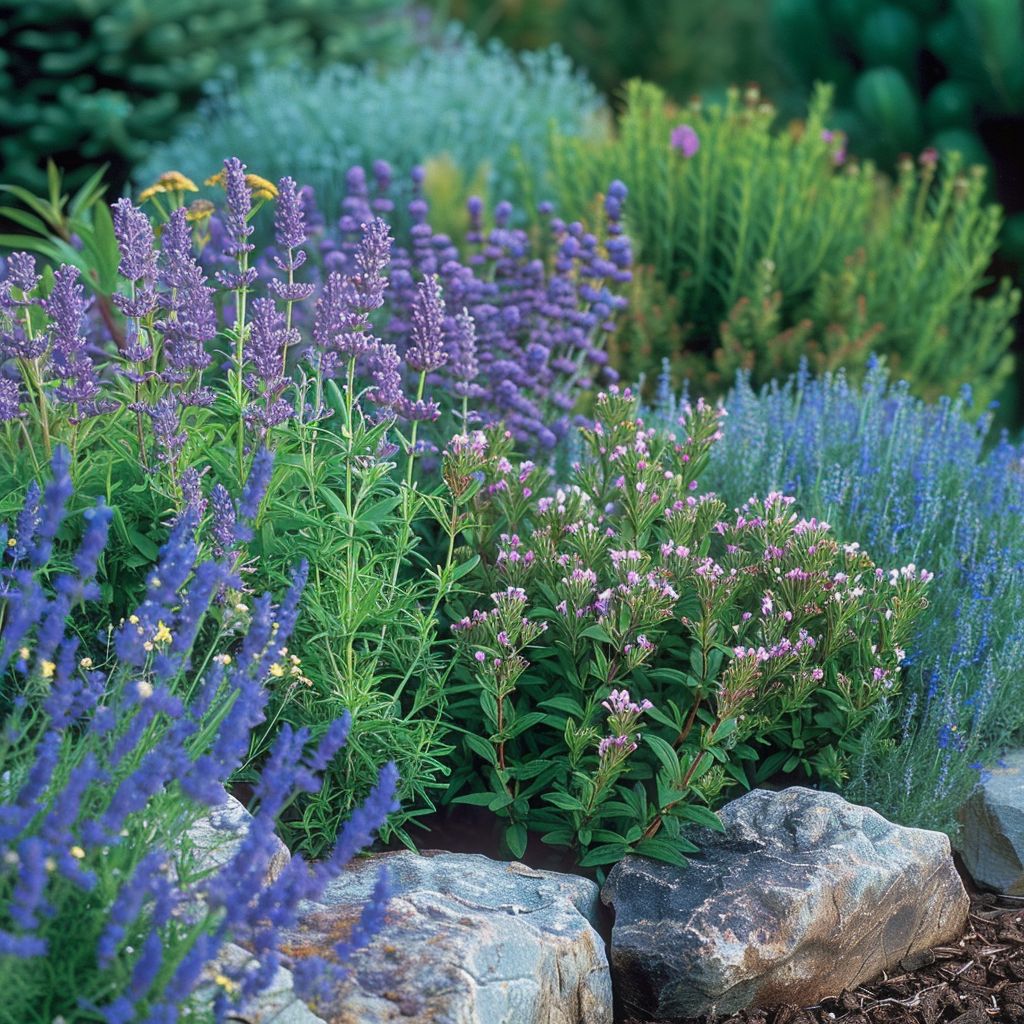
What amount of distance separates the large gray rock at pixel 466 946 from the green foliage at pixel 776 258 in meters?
3.00

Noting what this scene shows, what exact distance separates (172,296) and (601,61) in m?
10.1

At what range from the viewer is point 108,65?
320 inches

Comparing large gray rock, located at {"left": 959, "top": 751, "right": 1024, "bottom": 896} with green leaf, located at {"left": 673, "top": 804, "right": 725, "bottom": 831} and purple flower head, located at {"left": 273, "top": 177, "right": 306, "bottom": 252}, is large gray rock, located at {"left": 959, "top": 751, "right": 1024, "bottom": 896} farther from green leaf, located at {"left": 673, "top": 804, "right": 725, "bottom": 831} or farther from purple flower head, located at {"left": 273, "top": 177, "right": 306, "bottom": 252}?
purple flower head, located at {"left": 273, "top": 177, "right": 306, "bottom": 252}

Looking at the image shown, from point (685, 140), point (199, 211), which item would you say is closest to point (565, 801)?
point (199, 211)

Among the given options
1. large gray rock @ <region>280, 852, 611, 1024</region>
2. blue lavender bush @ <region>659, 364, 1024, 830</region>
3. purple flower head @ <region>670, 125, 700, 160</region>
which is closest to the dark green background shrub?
purple flower head @ <region>670, 125, 700, 160</region>

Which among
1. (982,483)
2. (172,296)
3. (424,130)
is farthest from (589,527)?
(424,130)

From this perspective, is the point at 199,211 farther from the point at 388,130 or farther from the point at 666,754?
the point at 388,130

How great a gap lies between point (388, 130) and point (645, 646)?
15.4ft

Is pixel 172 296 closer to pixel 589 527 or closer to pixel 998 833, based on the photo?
pixel 589 527

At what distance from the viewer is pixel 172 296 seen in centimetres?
287

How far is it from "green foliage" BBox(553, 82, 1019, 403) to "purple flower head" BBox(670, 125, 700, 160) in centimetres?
4

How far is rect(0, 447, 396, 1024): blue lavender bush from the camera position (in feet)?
5.67

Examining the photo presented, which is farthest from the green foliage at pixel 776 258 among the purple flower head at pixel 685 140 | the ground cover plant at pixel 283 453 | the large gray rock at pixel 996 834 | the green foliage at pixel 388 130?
the ground cover plant at pixel 283 453

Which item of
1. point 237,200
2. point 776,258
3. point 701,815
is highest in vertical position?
point 237,200
